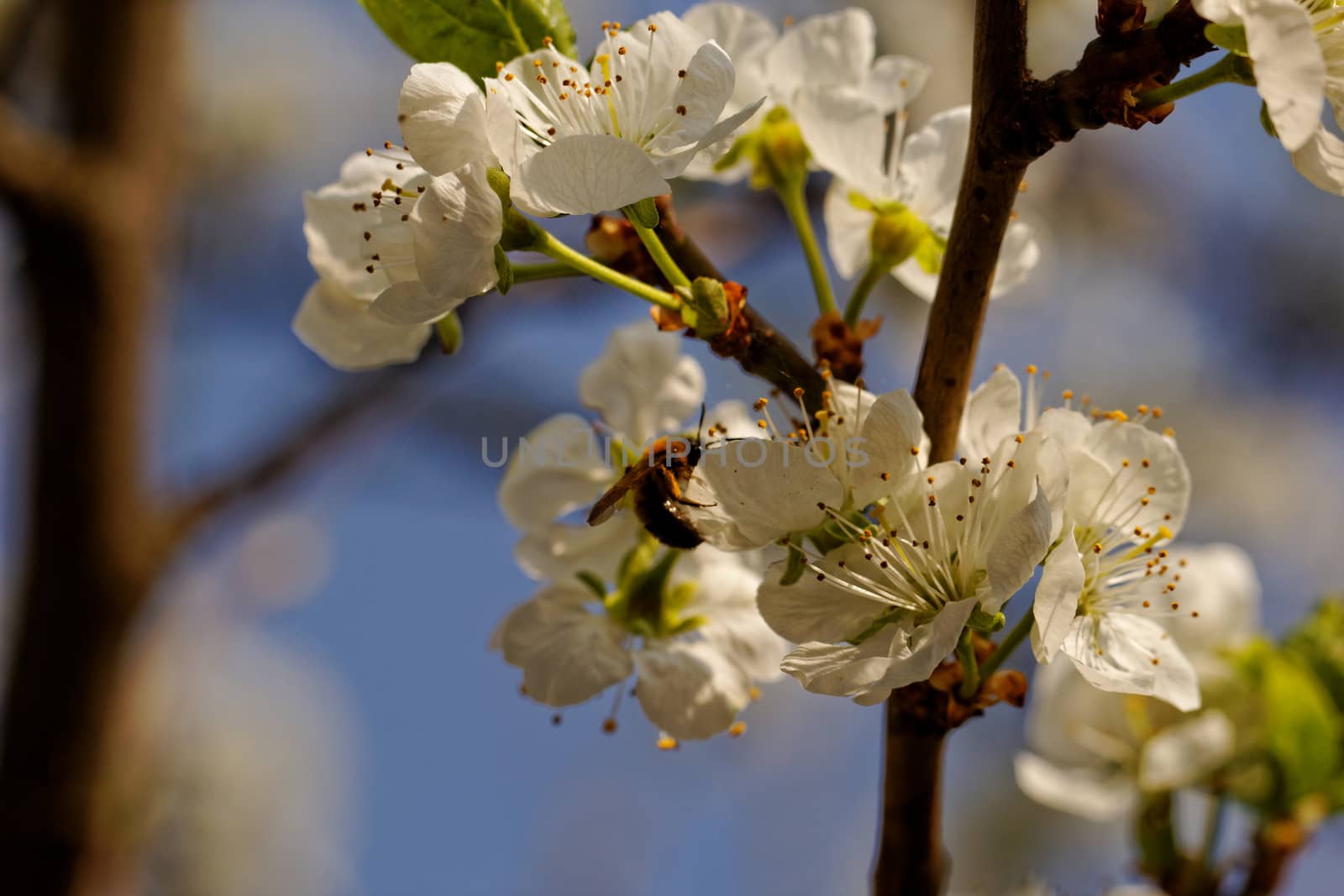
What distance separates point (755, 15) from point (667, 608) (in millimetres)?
440

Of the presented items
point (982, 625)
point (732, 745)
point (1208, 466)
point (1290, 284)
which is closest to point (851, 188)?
point (982, 625)

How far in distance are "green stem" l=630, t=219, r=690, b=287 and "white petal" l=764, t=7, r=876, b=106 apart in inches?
8.2

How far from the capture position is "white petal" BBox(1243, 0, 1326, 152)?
571 millimetres

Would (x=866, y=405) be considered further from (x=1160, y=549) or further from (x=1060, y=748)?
(x=1060, y=748)

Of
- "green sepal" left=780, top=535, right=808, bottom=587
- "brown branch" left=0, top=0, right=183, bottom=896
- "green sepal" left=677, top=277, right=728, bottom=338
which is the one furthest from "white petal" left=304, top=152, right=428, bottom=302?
"brown branch" left=0, top=0, right=183, bottom=896

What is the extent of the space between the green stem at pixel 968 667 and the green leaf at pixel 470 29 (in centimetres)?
46

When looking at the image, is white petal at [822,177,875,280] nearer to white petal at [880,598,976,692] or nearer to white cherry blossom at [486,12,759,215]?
white cherry blossom at [486,12,759,215]

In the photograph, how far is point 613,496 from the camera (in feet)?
2.50

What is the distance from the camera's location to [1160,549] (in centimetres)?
82

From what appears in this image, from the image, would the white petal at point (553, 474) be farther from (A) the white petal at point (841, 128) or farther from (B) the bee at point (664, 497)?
(A) the white petal at point (841, 128)

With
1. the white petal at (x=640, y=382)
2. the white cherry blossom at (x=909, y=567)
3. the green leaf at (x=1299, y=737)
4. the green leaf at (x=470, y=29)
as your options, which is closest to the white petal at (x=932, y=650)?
the white cherry blossom at (x=909, y=567)

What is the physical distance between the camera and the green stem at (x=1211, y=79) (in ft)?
2.02

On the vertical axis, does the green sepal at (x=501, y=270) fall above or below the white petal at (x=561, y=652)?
above

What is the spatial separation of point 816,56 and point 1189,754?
79cm
